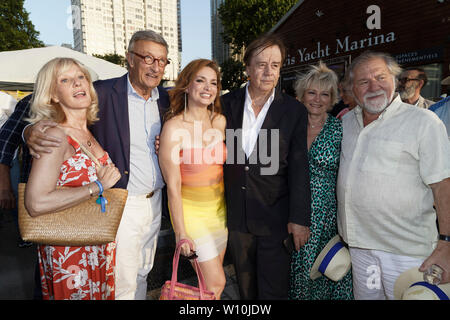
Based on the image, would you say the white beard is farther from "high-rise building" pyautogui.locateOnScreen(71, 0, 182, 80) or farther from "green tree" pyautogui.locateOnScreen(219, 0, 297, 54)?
"high-rise building" pyautogui.locateOnScreen(71, 0, 182, 80)

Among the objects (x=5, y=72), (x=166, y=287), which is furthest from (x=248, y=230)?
(x=5, y=72)

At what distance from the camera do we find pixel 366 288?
2.18m

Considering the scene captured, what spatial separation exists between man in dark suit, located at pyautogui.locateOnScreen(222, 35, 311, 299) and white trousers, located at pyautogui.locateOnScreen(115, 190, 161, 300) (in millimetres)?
776

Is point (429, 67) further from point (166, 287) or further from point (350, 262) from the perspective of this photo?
point (166, 287)

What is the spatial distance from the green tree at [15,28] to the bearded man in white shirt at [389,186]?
29461 millimetres

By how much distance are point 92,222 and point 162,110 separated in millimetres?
1222

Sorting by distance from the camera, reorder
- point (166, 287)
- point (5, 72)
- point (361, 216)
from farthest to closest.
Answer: point (5, 72) → point (361, 216) → point (166, 287)

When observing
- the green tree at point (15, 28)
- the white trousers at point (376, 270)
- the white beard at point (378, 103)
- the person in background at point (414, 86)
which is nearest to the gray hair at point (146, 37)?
the white beard at point (378, 103)

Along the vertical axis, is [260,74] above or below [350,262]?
above

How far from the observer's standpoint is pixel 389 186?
197 centimetres

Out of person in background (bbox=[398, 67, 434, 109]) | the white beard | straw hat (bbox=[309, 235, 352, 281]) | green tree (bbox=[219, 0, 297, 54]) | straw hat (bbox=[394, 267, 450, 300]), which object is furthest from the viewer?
green tree (bbox=[219, 0, 297, 54])

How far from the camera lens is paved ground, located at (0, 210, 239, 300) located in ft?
10.6

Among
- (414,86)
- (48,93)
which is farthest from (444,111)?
(48,93)

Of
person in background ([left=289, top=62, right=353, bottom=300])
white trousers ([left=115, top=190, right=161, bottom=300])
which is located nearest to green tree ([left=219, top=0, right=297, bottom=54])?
person in background ([left=289, top=62, right=353, bottom=300])
